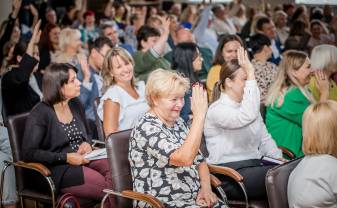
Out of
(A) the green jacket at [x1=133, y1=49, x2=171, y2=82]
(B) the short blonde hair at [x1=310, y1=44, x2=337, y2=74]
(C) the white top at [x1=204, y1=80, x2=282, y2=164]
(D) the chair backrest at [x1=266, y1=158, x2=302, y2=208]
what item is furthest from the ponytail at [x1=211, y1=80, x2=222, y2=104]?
(A) the green jacket at [x1=133, y1=49, x2=171, y2=82]

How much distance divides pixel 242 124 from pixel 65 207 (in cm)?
111

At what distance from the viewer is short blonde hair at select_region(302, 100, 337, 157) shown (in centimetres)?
→ 290

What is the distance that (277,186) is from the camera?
297 centimetres

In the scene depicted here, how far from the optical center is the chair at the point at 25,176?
12.2ft

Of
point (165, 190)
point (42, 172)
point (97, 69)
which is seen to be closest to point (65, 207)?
point (42, 172)

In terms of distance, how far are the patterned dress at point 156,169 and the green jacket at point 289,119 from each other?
1380 millimetres

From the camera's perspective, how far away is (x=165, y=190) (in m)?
3.13

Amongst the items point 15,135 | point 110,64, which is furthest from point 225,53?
point 15,135

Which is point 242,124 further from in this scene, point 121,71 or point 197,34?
point 197,34

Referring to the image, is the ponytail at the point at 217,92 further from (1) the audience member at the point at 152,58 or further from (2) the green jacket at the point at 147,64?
(2) the green jacket at the point at 147,64

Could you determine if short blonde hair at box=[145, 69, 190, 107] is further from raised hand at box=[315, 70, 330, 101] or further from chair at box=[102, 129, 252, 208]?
raised hand at box=[315, 70, 330, 101]

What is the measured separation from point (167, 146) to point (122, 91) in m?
1.31

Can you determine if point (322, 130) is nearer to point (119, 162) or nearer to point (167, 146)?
point (167, 146)

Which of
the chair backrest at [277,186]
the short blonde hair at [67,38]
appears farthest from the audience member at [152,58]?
the chair backrest at [277,186]
